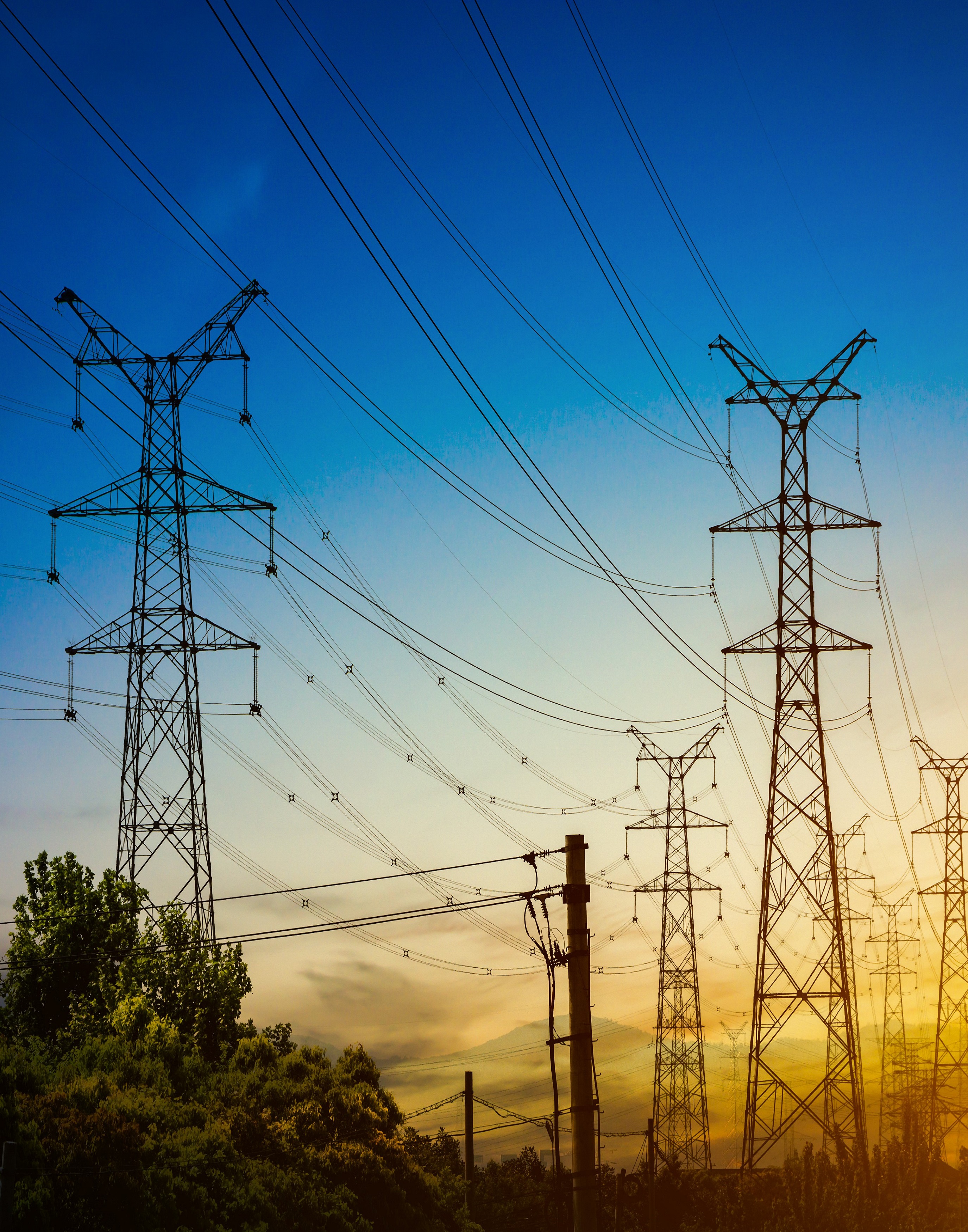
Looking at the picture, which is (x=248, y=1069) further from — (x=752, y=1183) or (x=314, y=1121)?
(x=752, y=1183)

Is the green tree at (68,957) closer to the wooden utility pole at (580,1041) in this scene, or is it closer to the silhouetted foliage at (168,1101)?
the silhouetted foliage at (168,1101)

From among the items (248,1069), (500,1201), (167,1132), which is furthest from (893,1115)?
(167,1132)

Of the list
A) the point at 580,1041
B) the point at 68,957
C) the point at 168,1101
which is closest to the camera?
the point at 580,1041

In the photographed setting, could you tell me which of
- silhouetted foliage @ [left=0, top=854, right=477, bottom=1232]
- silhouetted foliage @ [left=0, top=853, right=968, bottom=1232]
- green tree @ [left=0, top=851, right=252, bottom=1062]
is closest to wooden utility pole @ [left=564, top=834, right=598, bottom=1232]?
silhouetted foliage @ [left=0, top=853, right=968, bottom=1232]

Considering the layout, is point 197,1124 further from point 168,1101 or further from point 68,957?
point 68,957

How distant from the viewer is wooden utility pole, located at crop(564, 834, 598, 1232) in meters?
20.9

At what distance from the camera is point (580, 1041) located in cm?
2139

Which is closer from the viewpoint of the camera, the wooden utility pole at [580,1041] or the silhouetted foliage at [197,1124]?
the wooden utility pole at [580,1041]

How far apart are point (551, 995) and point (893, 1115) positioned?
7764 centimetres

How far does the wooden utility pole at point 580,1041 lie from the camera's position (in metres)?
20.9

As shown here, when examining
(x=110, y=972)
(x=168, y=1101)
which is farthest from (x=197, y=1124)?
(x=110, y=972)

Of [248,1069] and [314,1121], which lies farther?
[248,1069]

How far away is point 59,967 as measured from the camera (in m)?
44.2

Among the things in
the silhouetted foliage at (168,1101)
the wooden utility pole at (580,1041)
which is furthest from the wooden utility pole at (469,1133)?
the wooden utility pole at (580,1041)
